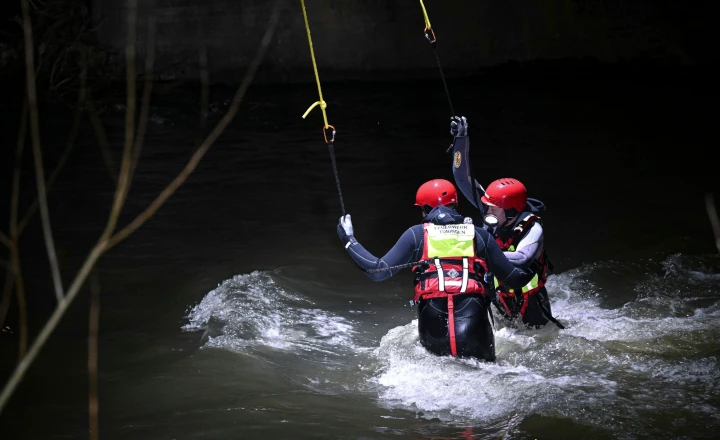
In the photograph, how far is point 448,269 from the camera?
478cm

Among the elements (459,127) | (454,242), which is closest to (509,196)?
(459,127)

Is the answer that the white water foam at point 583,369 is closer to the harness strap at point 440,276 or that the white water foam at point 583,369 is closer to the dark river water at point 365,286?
the dark river water at point 365,286

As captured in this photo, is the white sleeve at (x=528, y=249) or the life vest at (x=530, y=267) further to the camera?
the life vest at (x=530, y=267)

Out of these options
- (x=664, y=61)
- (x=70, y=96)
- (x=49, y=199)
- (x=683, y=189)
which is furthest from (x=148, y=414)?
(x=664, y=61)

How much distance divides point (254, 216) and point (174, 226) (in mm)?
987

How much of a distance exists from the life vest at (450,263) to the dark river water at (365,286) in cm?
45

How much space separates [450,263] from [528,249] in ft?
2.38

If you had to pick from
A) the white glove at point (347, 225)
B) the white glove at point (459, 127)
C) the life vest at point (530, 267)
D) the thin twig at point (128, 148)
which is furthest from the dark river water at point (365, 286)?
the thin twig at point (128, 148)

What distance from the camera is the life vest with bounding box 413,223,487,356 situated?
4723 mm

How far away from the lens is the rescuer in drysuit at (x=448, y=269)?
187 inches

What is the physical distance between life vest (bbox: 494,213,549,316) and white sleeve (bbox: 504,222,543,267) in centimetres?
6

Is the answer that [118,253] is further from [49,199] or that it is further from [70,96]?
[70,96]

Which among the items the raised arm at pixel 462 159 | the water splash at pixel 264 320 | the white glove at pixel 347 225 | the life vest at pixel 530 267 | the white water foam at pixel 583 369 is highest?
the raised arm at pixel 462 159

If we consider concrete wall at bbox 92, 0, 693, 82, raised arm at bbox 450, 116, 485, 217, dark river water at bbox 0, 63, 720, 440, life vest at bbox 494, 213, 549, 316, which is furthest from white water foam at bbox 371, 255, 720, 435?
concrete wall at bbox 92, 0, 693, 82
